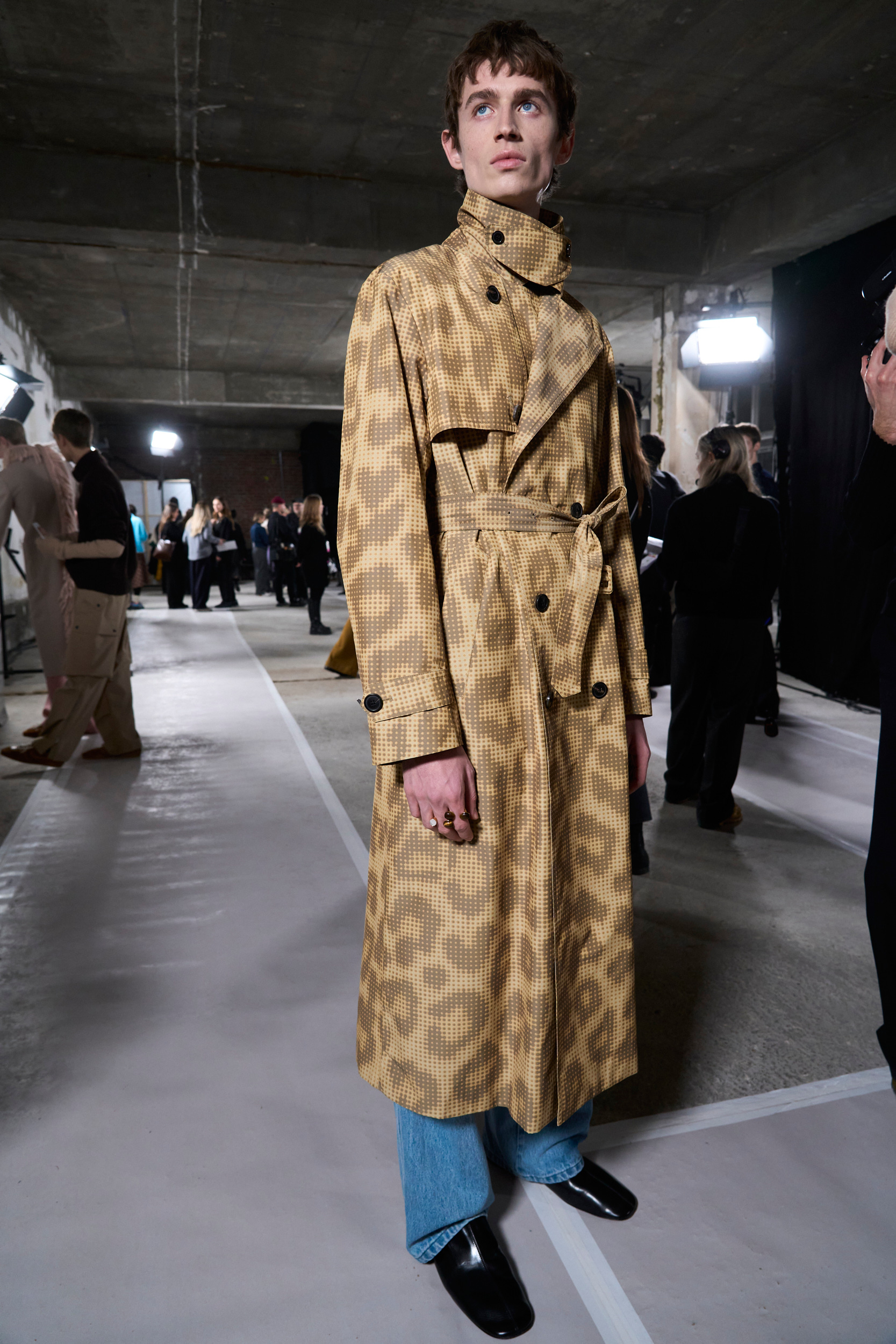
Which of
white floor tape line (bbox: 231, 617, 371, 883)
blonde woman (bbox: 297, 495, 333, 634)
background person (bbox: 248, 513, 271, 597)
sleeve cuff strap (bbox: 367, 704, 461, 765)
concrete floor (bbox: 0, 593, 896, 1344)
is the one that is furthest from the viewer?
background person (bbox: 248, 513, 271, 597)

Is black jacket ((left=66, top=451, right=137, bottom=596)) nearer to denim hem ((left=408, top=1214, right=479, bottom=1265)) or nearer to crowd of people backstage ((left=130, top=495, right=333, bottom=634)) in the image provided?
denim hem ((left=408, top=1214, right=479, bottom=1265))

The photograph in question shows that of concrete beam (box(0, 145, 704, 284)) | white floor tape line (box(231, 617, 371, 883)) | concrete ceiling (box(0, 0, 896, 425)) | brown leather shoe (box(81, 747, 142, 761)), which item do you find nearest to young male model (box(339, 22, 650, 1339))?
white floor tape line (box(231, 617, 371, 883))

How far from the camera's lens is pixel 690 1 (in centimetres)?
421

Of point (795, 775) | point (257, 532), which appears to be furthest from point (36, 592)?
point (257, 532)

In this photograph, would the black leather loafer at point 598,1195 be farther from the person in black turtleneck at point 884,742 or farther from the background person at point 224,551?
the background person at point 224,551

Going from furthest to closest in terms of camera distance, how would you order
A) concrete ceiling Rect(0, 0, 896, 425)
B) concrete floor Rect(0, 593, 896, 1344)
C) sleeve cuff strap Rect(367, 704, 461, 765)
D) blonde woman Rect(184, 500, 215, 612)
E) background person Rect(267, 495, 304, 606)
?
background person Rect(267, 495, 304, 606), blonde woman Rect(184, 500, 215, 612), concrete ceiling Rect(0, 0, 896, 425), concrete floor Rect(0, 593, 896, 1344), sleeve cuff strap Rect(367, 704, 461, 765)

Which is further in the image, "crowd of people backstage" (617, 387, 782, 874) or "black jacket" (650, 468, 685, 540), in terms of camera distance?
"black jacket" (650, 468, 685, 540)

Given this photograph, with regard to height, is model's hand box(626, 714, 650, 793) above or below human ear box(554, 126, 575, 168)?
below

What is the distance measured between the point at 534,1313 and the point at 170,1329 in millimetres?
547

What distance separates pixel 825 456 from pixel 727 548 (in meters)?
3.68

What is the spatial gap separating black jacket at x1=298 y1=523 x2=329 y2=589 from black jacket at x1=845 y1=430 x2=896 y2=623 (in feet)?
26.0

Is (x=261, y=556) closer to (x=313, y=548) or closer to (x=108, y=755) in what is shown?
(x=313, y=548)

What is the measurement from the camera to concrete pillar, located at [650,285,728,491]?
7.76 m

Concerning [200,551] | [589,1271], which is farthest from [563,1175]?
[200,551]
